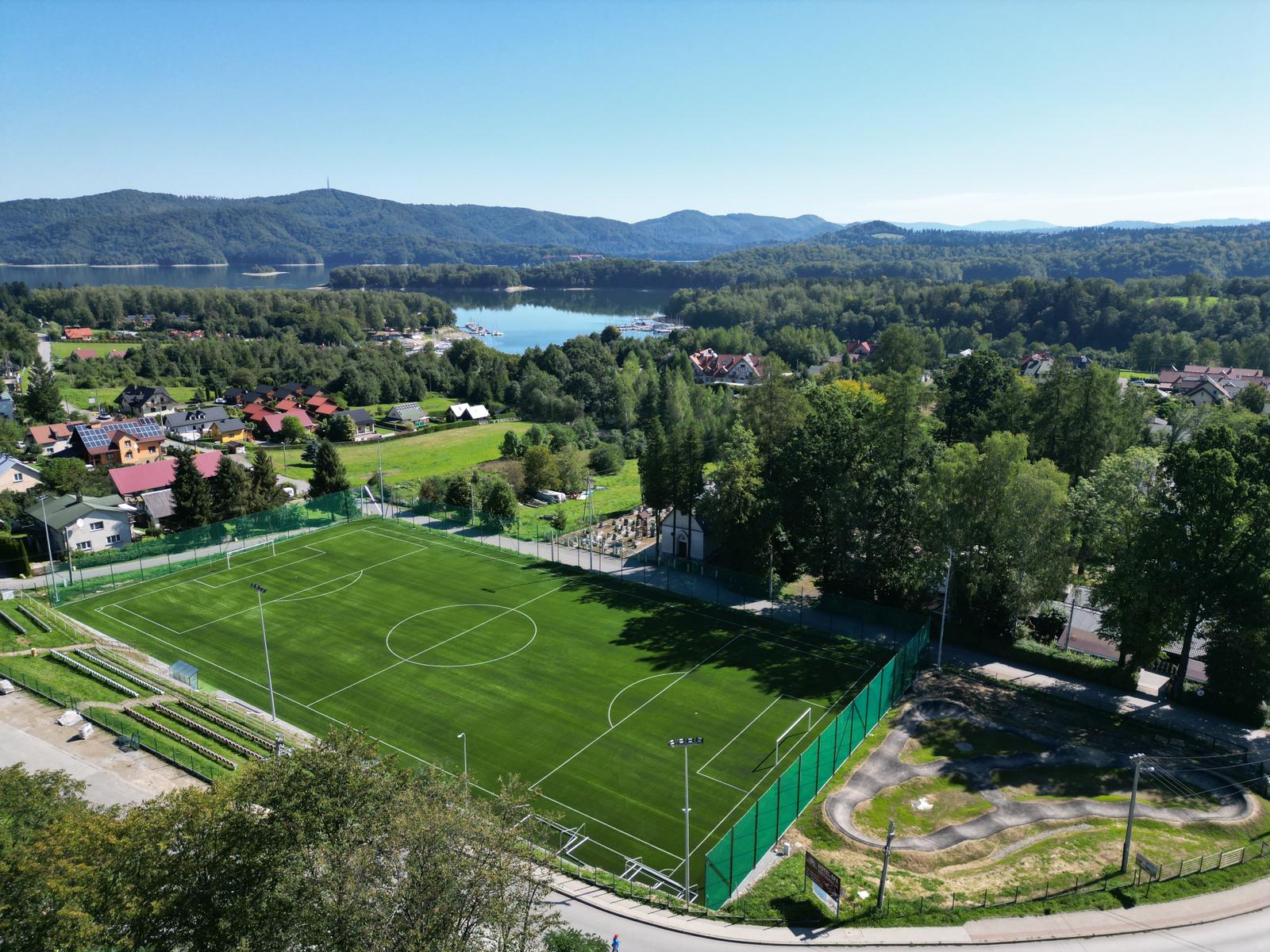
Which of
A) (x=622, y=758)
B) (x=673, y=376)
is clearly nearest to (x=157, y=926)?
(x=622, y=758)

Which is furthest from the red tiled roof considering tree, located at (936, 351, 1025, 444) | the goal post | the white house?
tree, located at (936, 351, 1025, 444)

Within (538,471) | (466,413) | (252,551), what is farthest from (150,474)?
(466,413)

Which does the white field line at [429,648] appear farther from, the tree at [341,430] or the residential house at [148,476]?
the tree at [341,430]

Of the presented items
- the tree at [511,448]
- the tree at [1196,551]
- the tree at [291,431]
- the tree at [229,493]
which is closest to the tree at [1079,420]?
the tree at [1196,551]

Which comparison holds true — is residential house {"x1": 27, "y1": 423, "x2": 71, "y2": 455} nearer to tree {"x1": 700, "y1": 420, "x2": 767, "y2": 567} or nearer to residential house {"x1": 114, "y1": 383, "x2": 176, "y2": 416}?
residential house {"x1": 114, "y1": 383, "x2": 176, "y2": 416}

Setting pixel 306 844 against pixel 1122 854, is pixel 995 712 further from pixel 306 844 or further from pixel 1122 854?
pixel 306 844

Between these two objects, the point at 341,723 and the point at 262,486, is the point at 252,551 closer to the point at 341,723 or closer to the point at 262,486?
the point at 262,486

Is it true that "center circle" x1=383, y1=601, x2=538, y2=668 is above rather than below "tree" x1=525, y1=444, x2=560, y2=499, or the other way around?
below
